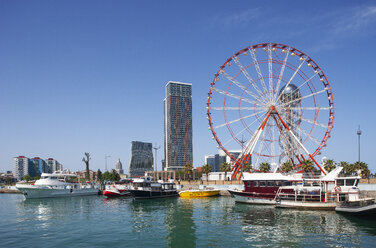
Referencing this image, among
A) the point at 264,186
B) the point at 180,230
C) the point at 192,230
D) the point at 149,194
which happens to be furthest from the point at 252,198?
the point at 149,194

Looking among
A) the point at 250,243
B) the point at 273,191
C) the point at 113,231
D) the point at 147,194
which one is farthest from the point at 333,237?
the point at 147,194

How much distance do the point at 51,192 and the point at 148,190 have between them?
26.2 m

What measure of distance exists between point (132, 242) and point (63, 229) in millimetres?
9874

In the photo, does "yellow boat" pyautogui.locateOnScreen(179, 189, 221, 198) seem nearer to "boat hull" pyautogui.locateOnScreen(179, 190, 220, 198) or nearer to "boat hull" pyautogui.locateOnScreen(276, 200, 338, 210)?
"boat hull" pyautogui.locateOnScreen(179, 190, 220, 198)

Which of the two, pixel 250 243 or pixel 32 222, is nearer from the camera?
pixel 250 243

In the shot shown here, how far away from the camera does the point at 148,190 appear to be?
211 ft

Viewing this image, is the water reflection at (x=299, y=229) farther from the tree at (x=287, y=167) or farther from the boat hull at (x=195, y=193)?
the tree at (x=287, y=167)

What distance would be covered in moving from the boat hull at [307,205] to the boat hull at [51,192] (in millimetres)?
53779

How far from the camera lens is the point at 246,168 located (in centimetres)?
8619

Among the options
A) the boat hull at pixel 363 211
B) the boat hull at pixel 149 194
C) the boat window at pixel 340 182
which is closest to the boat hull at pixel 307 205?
the boat hull at pixel 363 211

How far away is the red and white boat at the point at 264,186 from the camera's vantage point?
48969 mm

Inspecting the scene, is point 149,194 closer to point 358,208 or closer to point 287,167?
point 287,167

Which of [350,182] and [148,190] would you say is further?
[148,190]

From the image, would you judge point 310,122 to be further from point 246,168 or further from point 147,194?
point 147,194
